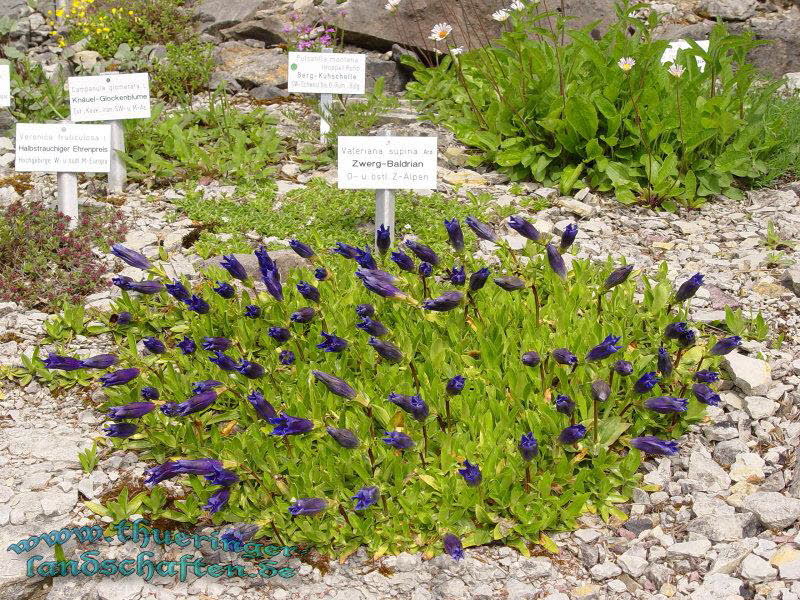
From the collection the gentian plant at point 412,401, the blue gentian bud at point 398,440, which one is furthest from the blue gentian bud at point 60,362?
the blue gentian bud at point 398,440

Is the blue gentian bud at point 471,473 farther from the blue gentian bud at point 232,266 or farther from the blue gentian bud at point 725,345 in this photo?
the blue gentian bud at point 232,266

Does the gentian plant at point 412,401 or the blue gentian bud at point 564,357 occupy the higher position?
the blue gentian bud at point 564,357

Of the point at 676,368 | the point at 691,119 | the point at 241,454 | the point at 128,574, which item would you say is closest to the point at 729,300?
the point at 676,368

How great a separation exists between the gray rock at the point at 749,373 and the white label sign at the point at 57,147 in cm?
414

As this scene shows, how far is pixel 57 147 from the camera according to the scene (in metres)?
5.81

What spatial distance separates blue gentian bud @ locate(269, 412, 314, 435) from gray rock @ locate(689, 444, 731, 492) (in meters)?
1.66

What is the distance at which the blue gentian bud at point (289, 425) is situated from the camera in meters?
3.21

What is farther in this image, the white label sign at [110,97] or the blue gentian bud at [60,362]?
the white label sign at [110,97]

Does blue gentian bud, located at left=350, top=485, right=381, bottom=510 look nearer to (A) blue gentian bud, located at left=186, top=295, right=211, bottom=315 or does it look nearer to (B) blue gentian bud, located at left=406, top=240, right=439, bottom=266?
(B) blue gentian bud, located at left=406, top=240, right=439, bottom=266

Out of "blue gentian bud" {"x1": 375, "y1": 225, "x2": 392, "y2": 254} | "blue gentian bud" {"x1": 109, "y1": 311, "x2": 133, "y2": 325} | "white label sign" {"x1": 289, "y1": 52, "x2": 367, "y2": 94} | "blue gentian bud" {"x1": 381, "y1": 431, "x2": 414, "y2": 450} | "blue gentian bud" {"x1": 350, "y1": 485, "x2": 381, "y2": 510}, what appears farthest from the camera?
"white label sign" {"x1": 289, "y1": 52, "x2": 367, "y2": 94}

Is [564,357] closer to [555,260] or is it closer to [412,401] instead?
[412,401]

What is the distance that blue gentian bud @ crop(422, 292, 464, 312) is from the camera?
3.80 metres

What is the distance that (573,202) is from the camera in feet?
20.0

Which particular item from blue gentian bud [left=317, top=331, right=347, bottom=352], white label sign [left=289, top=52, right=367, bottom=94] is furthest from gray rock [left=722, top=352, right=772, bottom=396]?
white label sign [left=289, top=52, right=367, bottom=94]
